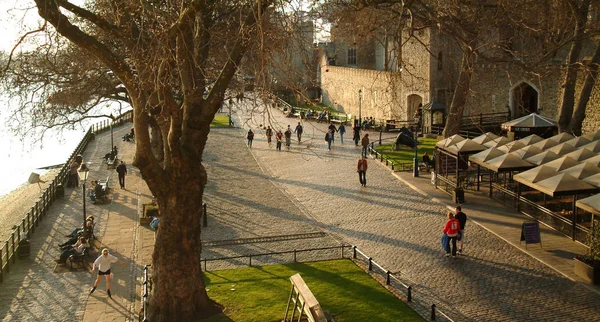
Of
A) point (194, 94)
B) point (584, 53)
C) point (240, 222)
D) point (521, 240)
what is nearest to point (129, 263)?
point (240, 222)

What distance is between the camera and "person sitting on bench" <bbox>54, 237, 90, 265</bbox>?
1755cm

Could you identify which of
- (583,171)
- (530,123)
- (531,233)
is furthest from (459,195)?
(530,123)

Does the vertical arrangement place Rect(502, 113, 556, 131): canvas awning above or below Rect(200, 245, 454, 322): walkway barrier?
above

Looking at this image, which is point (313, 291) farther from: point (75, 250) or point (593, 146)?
point (593, 146)

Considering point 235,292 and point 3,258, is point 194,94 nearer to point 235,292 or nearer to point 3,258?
point 235,292

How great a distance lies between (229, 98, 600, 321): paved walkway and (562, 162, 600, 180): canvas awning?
191 cm

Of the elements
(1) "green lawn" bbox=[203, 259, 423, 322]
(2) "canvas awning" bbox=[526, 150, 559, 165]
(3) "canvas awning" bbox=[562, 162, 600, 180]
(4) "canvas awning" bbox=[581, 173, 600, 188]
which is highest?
(2) "canvas awning" bbox=[526, 150, 559, 165]

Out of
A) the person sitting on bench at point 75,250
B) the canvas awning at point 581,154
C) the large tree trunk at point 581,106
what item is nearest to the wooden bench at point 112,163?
the person sitting on bench at point 75,250

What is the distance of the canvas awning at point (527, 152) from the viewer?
74.9 feet

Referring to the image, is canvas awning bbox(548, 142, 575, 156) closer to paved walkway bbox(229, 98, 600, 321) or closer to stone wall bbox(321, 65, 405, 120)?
paved walkway bbox(229, 98, 600, 321)

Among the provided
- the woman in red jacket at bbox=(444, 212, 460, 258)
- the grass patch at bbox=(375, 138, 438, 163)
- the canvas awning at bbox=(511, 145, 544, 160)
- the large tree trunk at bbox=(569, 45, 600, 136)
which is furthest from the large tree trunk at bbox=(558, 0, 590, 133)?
the woman in red jacket at bbox=(444, 212, 460, 258)

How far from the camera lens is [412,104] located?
155 ft

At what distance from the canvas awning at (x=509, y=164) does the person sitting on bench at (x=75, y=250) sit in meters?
12.6

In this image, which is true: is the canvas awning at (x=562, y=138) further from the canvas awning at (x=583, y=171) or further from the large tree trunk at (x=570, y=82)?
the canvas awning at (x=583, y=171)
